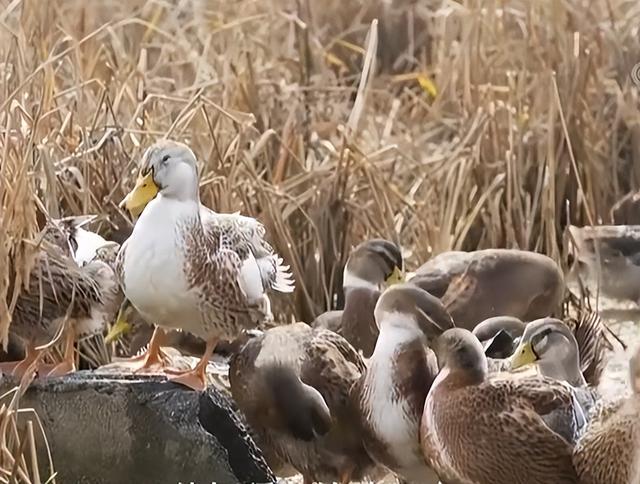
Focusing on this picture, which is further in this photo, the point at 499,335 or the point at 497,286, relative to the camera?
the point at 497,286

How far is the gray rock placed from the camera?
164 inches

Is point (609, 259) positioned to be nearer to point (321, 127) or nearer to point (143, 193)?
point (321, 127)

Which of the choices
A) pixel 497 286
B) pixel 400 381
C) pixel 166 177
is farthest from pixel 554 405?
pixel 497 286

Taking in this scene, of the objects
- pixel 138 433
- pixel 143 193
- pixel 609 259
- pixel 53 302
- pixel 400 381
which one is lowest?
pixel 609 259

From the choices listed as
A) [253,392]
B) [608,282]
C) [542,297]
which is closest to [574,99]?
[608,282]

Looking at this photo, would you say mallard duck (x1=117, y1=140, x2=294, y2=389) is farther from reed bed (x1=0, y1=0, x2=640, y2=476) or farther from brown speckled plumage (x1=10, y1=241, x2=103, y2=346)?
reed bed (x1=0, y1=0, x2=640, y2=476)

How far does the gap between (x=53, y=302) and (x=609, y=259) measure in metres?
2.50

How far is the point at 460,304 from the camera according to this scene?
552 centimetres

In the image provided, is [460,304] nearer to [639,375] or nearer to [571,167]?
[571,167]

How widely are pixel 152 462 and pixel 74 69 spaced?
1.93 meters

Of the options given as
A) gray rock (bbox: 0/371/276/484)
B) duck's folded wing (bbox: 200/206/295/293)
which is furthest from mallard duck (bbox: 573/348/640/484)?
duck's folded wing (bbox: 200/206/295/293)

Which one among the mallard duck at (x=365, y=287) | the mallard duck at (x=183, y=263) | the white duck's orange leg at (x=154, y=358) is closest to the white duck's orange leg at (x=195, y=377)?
the mallard duck at (x=183, y=263)

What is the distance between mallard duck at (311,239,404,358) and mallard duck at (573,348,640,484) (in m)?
1.48

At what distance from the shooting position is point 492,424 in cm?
388
